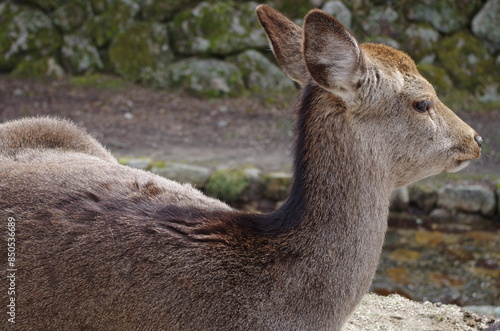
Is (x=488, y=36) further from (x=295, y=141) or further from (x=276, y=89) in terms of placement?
(x=295, y=141)

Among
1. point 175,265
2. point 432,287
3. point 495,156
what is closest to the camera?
point 175,265

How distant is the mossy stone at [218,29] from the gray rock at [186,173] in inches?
172

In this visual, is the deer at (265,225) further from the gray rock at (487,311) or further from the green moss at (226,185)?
the green moss at (226,185)

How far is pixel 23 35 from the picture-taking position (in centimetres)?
1301

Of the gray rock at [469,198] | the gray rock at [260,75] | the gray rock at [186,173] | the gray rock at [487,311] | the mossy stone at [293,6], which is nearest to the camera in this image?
the gray rock at [487,311]

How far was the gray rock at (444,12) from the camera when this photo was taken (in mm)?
12633

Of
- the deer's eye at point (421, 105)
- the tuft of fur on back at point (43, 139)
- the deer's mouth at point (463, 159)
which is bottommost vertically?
the tuft of fur on back at point (43, 139)

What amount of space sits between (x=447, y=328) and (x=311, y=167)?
8.00 ft

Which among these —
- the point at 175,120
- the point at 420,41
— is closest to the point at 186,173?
the point at 175,120

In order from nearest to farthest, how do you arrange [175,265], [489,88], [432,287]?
[175,265]
[432,287]
[489,88]

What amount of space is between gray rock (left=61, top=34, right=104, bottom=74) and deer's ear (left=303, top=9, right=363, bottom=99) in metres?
10.6

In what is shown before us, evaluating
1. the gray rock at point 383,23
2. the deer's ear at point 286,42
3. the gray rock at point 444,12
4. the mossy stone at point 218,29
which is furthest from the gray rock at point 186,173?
the gray rock at point 444,12

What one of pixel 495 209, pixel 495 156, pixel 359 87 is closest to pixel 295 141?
pixel 359 87

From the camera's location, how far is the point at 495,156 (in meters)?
9.45
